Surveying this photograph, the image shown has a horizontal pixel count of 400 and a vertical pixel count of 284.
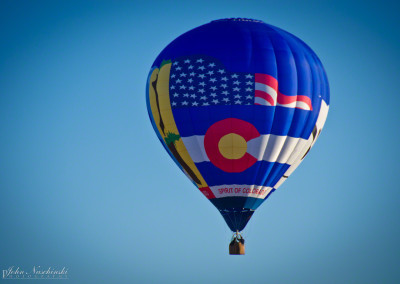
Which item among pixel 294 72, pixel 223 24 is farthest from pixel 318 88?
pixel 223 24

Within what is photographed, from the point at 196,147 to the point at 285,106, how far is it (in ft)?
9.96

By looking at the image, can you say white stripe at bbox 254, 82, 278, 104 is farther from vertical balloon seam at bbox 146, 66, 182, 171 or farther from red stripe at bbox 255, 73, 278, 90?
vertical balloon seam at bbox 146, 66, 182, 171

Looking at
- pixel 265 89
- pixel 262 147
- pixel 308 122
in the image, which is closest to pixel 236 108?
pixel 265 89

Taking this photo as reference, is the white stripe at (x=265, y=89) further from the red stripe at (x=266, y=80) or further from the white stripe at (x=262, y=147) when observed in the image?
the white stripe at (x=262, y=147)

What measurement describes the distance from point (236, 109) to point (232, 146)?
3.86 feet

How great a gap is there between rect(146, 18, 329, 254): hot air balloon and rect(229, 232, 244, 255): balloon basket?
0.10 feet

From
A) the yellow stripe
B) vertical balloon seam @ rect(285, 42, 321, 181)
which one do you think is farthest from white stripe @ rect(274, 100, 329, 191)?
the yellow stripe

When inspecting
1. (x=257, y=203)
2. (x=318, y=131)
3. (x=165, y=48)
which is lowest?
(x=257, y=203)

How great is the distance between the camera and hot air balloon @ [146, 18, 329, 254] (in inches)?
1382

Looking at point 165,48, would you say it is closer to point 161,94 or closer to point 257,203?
point 161,94

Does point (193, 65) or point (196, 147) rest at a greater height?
point (193, 65)

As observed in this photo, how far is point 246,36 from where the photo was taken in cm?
3600

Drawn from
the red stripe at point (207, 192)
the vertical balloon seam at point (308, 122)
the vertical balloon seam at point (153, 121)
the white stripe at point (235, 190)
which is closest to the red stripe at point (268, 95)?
the vertical balloon seam at point (308, 122)

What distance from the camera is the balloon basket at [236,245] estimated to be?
35656 mm
